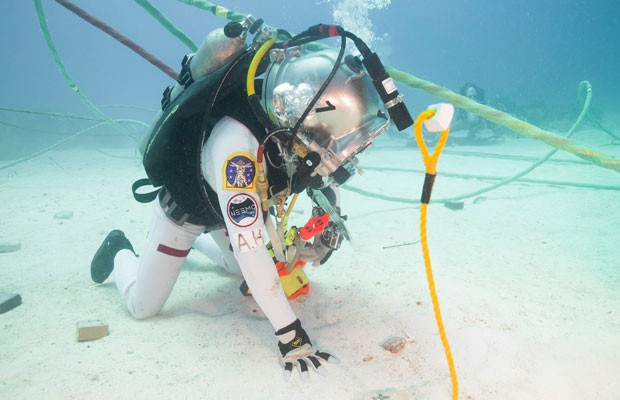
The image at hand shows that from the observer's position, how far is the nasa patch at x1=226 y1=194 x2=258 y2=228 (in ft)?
6.57

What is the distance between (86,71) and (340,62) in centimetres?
10720

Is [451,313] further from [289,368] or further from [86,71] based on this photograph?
[86,71]

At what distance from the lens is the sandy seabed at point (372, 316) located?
1.96 metres

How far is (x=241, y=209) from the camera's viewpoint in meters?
2.02

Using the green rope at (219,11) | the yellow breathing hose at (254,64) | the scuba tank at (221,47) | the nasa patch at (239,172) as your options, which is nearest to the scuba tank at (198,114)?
the scuba tank at (221,47)

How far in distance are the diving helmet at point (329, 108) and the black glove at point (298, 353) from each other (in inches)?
38.9

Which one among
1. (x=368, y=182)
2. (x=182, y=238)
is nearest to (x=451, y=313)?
(x=182, y=238)

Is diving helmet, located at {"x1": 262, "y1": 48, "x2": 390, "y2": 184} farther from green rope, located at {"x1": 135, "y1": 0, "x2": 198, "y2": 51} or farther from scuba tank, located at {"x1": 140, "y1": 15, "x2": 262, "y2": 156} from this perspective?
green rope, located at {"x1": 135, "y1": 0, "x2": 198, "y2": 51}

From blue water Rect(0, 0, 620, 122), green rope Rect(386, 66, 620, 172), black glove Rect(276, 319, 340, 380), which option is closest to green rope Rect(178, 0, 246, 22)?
green rope Rect(386, 66, 620, 172)

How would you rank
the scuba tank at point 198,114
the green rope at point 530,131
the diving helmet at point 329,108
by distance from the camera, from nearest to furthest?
the diving helmet at point 329,108 → the scuba tank at point 198,114 → the green rope at point 530,131

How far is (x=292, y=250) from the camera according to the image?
2500 millimetres

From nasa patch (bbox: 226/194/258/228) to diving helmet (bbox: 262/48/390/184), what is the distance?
1.44 ft

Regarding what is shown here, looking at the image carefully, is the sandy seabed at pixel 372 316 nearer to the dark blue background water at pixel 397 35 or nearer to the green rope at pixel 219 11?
the green rope at pixel 219 11

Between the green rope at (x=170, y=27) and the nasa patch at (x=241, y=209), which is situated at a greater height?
the green rope at (x=170, y=27)
